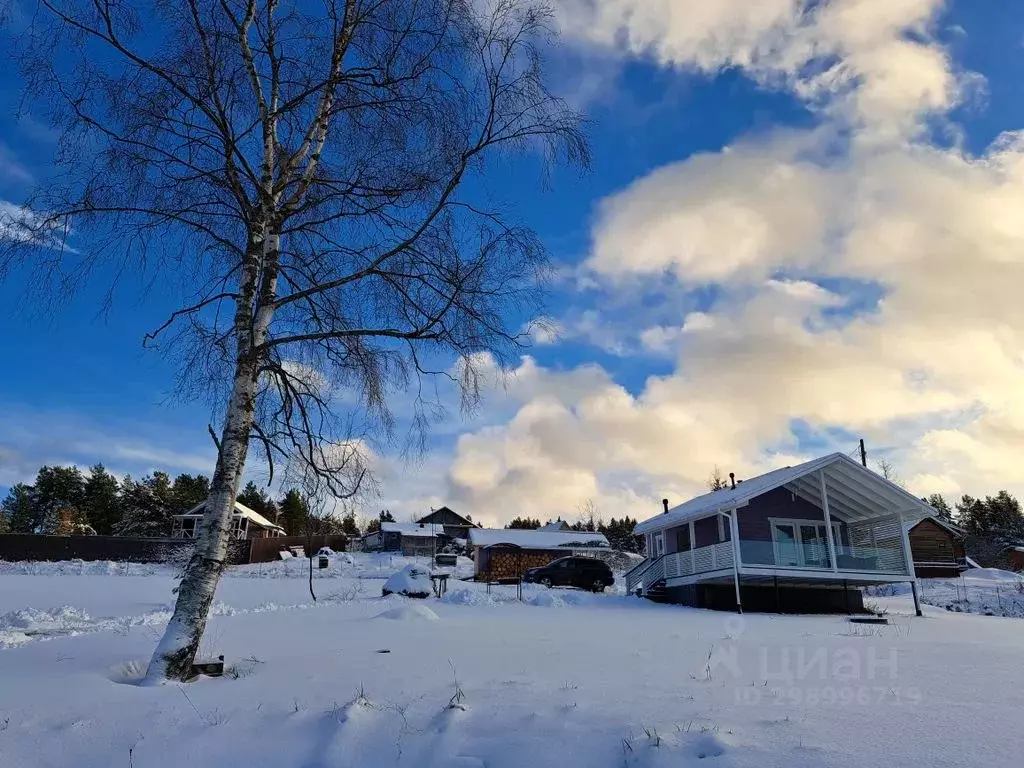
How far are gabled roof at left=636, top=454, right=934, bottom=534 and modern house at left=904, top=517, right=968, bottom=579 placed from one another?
73.3ft

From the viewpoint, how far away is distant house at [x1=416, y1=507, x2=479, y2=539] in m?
68.8

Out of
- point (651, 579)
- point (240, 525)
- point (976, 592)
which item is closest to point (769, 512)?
point (651, 579)

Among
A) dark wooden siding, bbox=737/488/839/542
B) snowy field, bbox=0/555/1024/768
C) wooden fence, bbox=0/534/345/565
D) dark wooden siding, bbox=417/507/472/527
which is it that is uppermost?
dark wooden siding, bbox=417/507/472/527

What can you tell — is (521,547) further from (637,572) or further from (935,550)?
(935,550)

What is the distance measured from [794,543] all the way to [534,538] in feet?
103

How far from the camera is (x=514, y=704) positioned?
4.96m

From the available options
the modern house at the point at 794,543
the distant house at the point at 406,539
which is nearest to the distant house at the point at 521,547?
the distant house at the point at 406,539

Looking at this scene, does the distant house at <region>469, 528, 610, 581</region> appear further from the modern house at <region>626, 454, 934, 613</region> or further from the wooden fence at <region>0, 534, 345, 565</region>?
the modern house at <region>626, 454, 934, 613</region>

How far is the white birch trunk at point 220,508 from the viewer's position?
6.18 meters

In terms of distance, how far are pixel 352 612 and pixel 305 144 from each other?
10.8m

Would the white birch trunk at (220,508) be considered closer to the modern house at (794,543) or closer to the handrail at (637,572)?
the modern house at (794,543)

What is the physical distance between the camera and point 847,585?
22.7 m

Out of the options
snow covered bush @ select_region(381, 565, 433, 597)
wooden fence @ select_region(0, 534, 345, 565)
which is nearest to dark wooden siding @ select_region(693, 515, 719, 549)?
snow covered bush @ select_region(381, 565, 433, 597)

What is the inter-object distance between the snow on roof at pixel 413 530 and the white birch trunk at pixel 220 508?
2180 inches
